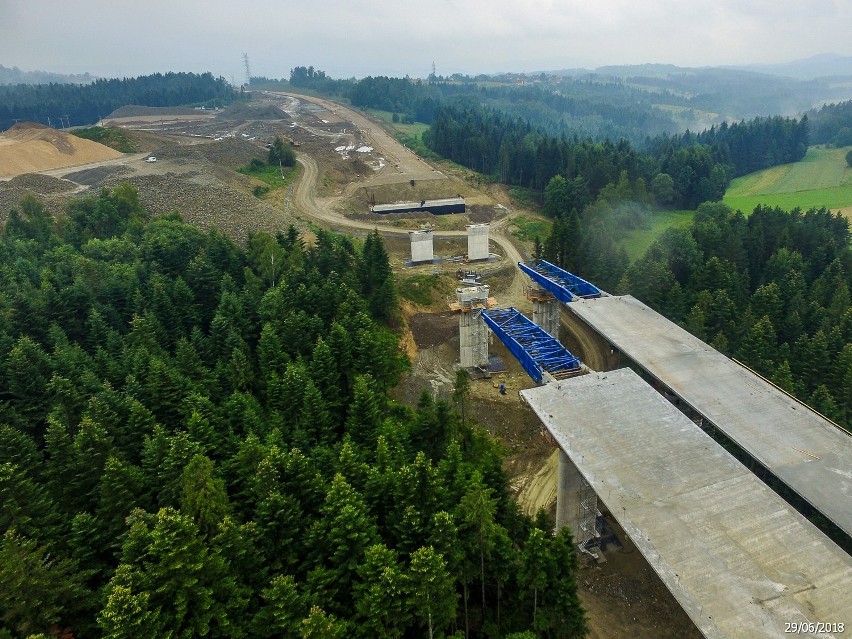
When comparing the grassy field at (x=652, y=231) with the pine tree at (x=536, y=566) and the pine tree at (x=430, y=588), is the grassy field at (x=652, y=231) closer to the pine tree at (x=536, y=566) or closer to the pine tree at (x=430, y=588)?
the pine tree at (x=536, y=566)

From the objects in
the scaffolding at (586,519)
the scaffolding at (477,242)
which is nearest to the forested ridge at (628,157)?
the scaffolding at (477,242)

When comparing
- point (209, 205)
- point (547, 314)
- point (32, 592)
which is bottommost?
point (547, 314)

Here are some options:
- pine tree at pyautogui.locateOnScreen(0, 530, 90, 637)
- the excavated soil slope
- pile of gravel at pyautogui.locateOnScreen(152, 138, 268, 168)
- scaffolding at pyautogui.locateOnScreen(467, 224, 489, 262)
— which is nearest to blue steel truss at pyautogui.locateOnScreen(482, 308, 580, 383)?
scaffolding at pyautogui.locateOnScreen(467, 224, 489, 262)

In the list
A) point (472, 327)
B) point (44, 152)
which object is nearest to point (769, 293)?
point (472, 327)

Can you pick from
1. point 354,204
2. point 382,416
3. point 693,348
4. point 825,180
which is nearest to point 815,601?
point 693,348

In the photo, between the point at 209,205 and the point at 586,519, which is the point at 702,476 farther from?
the point at 209,205

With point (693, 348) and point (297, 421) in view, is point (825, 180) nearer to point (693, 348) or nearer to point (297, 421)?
point (693, 348)
